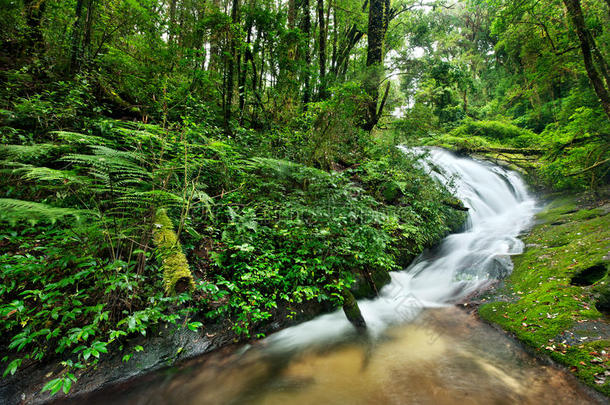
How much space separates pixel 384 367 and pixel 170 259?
9.78 ft

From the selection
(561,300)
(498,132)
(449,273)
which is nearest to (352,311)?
(561,300)

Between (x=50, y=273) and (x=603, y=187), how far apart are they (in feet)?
46.3

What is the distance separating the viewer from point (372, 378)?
299 centimetres

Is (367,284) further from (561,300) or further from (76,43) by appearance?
(76,43)

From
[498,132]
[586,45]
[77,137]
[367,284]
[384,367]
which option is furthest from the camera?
[498,132]

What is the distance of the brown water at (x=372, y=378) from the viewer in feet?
8.36

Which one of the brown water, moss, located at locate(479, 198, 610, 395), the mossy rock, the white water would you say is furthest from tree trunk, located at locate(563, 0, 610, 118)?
the mossy rock

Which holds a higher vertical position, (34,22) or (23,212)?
(34,22)

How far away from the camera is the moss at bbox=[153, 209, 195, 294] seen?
98.7 inches

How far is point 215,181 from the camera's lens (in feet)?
13.6

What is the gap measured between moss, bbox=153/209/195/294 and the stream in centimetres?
102

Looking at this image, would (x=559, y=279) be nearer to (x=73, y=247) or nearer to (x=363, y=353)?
(x=363, y=353)

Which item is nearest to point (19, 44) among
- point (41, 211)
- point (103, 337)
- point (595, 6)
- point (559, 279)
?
point (41, 211)

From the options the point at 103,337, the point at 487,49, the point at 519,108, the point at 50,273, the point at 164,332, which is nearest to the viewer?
the point at 103,337
